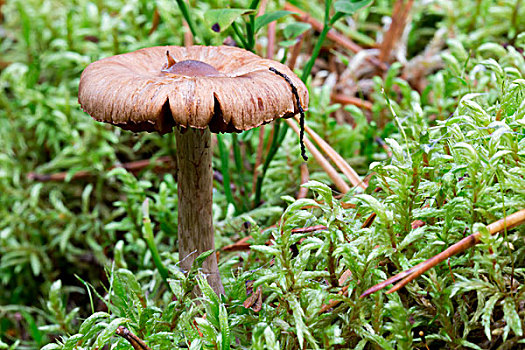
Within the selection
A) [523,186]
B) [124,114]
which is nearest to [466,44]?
[523,186]

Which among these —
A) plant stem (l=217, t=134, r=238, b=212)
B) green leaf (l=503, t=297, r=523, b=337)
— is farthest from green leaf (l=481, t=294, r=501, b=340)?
plant stem (l=217, t=134, r=238, b=212)

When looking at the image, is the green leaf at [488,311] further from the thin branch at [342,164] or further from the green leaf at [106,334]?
the green leaf at [106,334]

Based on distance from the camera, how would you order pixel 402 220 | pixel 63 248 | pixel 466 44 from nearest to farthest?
pixel 402 220 < pixel 63 248 < pixel 466 44

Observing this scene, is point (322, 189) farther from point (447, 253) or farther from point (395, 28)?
point (395, 28)

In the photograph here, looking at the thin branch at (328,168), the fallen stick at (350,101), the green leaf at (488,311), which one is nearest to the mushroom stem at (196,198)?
the thin branch at (328,168)

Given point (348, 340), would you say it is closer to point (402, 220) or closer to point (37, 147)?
point (402, 220)

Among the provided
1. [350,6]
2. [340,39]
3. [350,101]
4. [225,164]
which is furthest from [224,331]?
[340,39]
